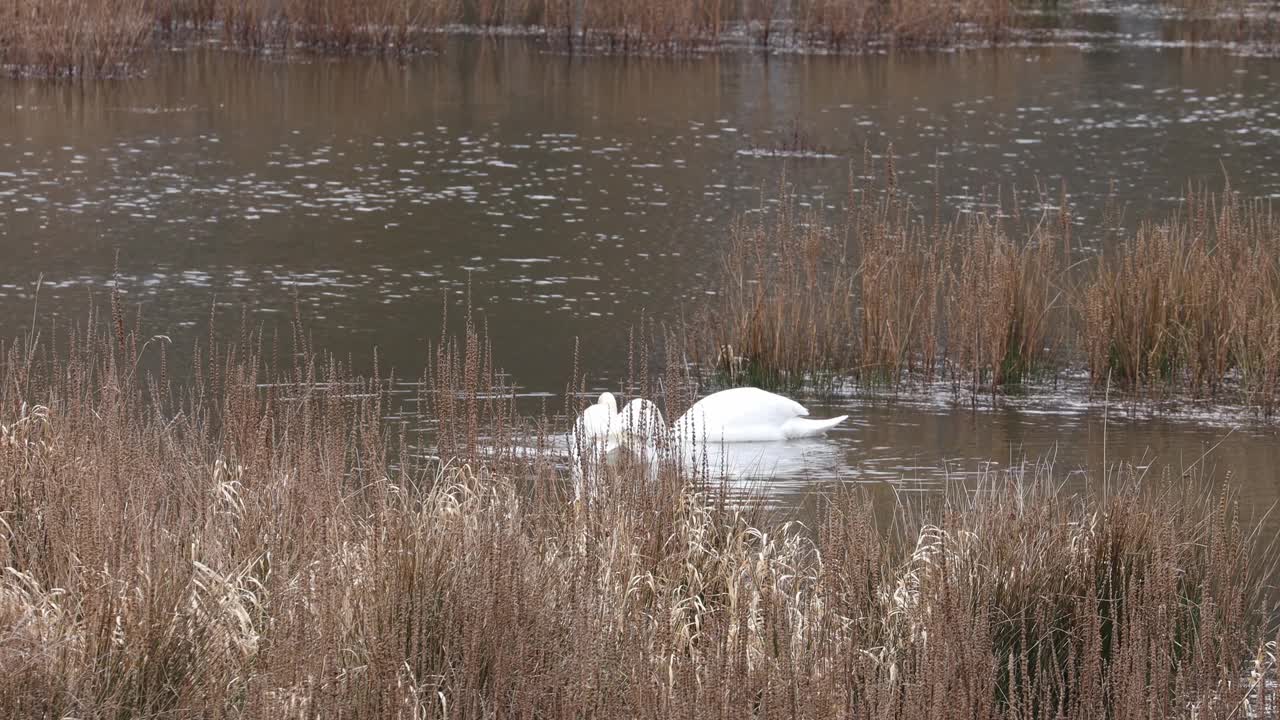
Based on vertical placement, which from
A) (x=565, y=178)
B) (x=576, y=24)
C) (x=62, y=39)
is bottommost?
(x=565, y=178)

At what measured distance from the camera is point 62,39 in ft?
71.3

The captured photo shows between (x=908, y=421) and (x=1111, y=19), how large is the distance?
2568 cm

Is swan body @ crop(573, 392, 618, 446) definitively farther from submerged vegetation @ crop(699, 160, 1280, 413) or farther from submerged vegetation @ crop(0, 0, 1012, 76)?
submerged vegetation @ crop(0, 0, 1012, 76)

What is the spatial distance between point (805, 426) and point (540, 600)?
12.8 feet

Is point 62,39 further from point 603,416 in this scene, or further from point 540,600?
point 540,600

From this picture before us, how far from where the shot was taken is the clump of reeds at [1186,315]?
29.7 ft

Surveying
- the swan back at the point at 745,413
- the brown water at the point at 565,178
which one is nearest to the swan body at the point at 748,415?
the swan back at the point at 745,413

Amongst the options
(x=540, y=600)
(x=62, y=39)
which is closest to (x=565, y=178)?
(x=62, y=39)

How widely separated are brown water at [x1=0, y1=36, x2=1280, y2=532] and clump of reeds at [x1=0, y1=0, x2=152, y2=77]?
2.15ft

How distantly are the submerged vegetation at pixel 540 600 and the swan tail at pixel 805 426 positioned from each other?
232 cm

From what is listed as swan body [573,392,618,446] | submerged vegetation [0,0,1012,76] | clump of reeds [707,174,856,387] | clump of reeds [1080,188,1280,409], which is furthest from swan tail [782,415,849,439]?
submerged vegetation [0,0,1012,76]

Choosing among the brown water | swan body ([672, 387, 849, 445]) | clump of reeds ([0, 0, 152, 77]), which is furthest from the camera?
clump of reeds ([0, 0, 152, 77])

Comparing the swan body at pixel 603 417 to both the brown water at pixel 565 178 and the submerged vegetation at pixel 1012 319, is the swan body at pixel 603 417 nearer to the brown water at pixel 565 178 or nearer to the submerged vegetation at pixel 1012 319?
the brown water at pixel 565 178

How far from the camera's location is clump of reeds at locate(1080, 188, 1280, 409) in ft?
29.7
